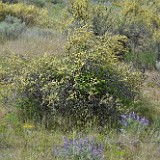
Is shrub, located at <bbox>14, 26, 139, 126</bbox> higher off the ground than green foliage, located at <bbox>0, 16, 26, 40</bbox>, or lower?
higher

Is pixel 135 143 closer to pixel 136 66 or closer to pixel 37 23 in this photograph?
pixel 136 66

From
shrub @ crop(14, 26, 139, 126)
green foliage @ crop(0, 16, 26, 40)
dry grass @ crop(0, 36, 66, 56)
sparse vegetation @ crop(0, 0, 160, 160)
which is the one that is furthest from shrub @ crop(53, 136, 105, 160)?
green foliage @ crop(0, 16, 26, 40)

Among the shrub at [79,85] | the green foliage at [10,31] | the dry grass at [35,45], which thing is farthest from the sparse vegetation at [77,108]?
the green foliage at [10,31]

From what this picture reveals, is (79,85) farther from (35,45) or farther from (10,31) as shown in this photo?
(10,31)

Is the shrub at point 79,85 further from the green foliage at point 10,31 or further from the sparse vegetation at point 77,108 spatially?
the green foliage at point 10,31

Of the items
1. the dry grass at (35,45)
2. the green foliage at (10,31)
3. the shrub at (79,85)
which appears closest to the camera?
the shrub at (79,85)

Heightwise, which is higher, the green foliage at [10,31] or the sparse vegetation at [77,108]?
the sparse vegetation at [77,108]

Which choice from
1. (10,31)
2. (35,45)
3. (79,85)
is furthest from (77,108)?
(10,31)

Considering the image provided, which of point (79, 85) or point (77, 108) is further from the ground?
point (79, 85)

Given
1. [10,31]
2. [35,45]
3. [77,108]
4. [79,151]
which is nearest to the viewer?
[79,151]

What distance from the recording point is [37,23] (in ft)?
43.4

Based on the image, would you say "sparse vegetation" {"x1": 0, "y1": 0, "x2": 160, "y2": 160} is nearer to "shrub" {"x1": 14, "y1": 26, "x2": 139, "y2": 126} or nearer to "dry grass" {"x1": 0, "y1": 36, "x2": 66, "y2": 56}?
"shrub" {"x1": 14, "y1": 26, "x2": 139, "y2": 126}

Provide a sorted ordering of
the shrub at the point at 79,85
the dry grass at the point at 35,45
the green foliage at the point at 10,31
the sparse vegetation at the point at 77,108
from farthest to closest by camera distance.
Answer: the green foliage at the point at 10,31, the dry grass at the point at 35,45, the shrub at the point at 79,85, the sparse vegetation at the point at 77,108

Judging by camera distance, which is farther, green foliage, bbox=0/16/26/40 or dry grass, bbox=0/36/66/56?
green foliage, bbox=0/16/26/40
